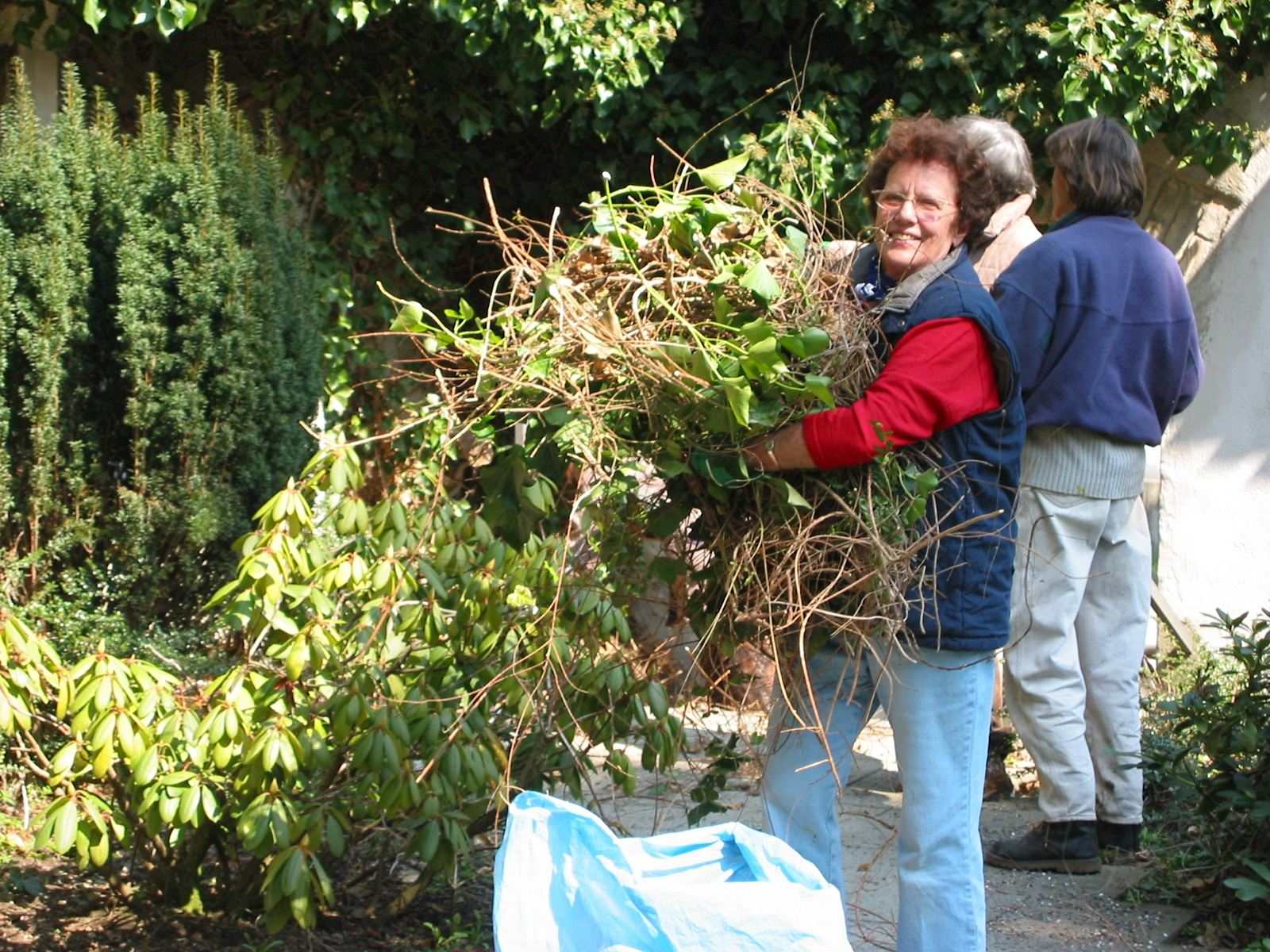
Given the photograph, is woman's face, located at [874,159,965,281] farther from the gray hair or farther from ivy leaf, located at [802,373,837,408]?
the gray hair

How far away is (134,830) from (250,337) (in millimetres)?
2129

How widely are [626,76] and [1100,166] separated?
2536 millimetres

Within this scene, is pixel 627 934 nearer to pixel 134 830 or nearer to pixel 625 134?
pixel 134 830

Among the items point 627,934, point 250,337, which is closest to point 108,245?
point 250,337

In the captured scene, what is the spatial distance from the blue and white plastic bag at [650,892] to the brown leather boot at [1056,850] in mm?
2112

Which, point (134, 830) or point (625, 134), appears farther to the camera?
point (625, 134)

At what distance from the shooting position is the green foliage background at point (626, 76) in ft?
19.8

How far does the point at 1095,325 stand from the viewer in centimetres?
400

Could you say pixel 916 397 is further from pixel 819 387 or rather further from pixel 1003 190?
pixel 1003 190

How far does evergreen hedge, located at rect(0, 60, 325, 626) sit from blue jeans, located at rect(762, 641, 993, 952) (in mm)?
2706

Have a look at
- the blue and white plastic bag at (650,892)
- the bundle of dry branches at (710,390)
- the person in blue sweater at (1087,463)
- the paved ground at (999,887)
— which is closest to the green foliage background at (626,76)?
the person in blue sweater at (1087,463)

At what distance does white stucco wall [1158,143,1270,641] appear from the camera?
6945mm

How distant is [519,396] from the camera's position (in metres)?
2.71

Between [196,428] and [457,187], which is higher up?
[457,187]
